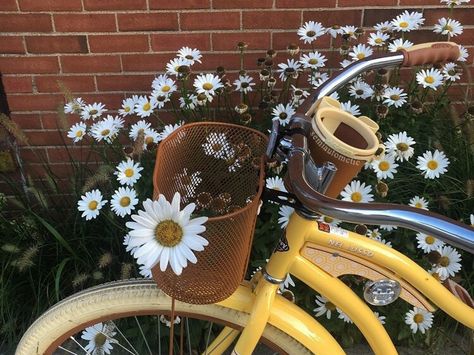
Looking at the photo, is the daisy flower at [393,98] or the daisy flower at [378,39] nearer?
the daisy flower at [393,98]

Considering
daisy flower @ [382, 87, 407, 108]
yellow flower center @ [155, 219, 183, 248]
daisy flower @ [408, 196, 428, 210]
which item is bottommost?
daisy flower @ [408, 196, 428, 210]

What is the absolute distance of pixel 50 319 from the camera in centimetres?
154

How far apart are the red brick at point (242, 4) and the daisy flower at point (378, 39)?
0.50 m

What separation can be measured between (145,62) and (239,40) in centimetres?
48

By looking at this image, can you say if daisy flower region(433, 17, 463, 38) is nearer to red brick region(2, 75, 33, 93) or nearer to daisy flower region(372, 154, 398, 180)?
daisy flower region(372, 154, 398, 180)

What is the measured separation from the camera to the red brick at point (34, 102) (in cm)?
269

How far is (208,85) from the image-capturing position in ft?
7.68

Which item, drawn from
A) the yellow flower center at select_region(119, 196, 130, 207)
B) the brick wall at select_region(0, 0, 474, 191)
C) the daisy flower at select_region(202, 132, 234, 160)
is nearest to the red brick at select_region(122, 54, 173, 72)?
the brick wall at select_region(0, 0, 474, 191)

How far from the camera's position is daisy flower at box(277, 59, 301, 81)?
94.7 inches

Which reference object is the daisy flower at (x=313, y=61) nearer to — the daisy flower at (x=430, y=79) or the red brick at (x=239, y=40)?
the red brick at (x=239, y=40)

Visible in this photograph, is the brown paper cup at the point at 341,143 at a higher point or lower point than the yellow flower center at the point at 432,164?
higher

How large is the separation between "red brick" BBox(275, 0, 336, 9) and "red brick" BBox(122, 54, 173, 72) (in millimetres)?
589

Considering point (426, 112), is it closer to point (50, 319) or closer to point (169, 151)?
point (169, 151)

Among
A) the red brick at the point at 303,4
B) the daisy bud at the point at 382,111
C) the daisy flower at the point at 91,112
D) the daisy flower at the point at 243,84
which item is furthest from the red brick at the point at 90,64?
the daisy bud at the point at 382,111
